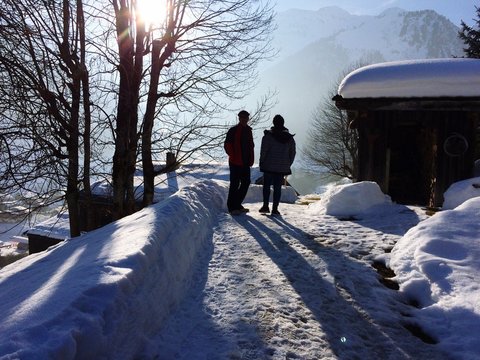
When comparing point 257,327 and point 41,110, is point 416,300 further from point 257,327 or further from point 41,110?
point 41,110

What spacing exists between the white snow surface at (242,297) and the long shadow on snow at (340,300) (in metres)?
0.01

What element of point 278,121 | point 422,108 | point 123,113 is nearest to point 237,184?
point 278,121

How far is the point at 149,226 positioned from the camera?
4.06 metres

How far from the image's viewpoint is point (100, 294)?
7.91 feet

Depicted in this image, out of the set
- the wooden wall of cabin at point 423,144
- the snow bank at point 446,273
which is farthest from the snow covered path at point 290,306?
the wooden wall of cabin at point 423,144

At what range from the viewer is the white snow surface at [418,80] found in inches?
317

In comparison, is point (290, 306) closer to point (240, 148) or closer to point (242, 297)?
point (242, 297)

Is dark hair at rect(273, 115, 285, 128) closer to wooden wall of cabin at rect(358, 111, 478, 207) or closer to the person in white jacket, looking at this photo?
the person in white jacket

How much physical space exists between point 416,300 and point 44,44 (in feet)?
29.9

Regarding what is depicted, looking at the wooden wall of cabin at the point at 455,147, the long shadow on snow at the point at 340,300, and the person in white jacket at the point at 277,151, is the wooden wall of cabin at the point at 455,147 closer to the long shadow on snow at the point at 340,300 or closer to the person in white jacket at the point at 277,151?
the person in white jacket at the point at 277,151

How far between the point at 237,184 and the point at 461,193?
4.50 meters

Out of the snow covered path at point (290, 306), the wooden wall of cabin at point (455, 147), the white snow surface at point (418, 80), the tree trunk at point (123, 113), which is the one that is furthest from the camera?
the tree trunk at point (123, 113)

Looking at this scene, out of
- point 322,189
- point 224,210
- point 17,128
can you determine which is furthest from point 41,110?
point 322,189

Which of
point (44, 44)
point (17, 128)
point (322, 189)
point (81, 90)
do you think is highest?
point (44, 44)
